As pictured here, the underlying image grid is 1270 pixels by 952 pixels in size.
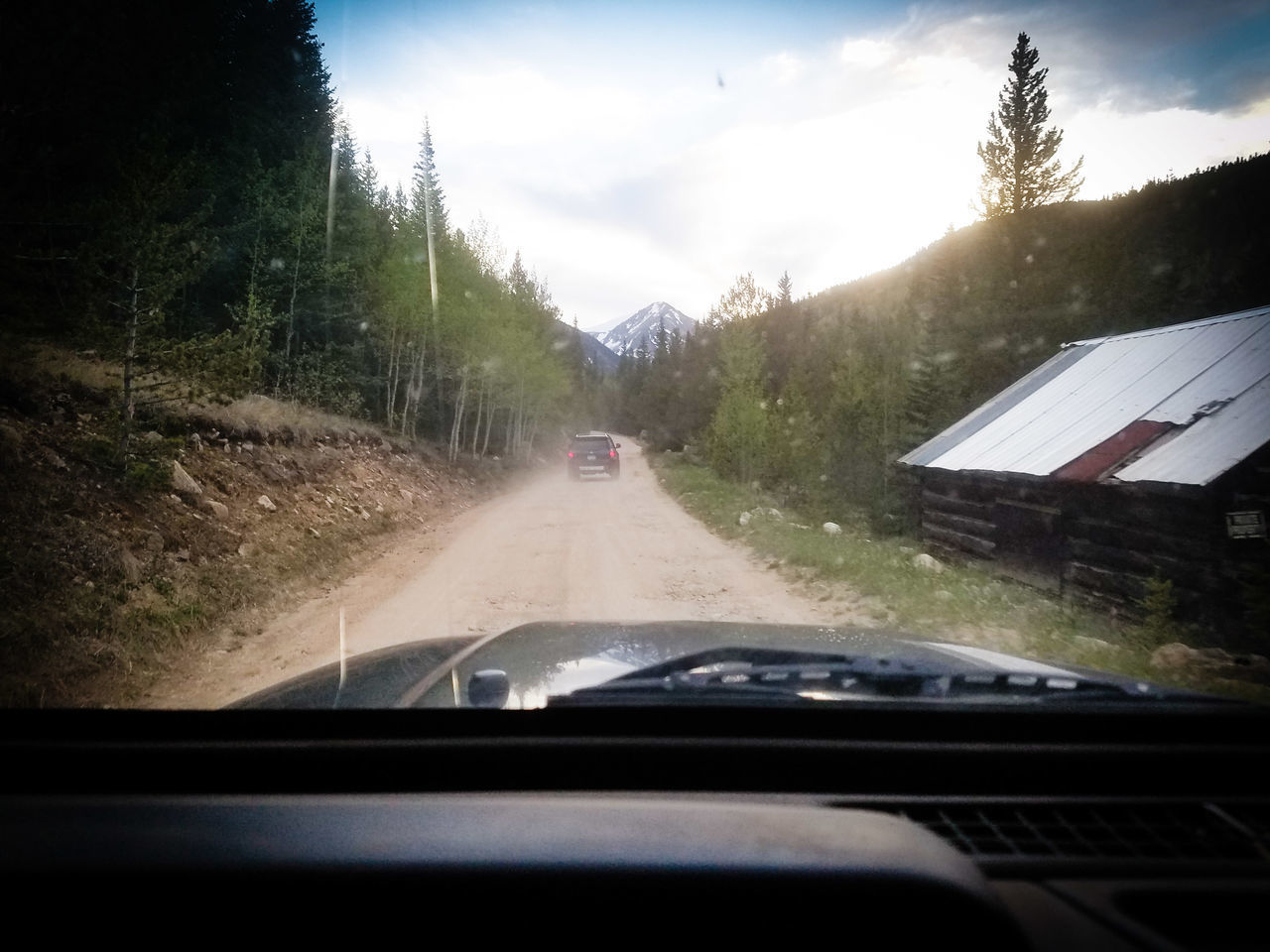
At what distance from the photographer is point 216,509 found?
921 cm

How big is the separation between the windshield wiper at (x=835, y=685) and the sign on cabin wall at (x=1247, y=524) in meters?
6.01

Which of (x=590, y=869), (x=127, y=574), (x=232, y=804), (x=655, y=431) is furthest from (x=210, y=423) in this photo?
(x=655, y=431)

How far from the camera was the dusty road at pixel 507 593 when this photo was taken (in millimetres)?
5750

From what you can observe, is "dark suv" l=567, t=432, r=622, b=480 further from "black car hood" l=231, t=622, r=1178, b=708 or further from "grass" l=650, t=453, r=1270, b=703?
"black car hood" l=231, t=622, r=1178, b=708

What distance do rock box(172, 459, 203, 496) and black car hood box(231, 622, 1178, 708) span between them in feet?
24.4

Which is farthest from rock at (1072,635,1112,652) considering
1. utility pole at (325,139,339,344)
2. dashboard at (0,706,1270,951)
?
utility pole at (325,139,339,344)

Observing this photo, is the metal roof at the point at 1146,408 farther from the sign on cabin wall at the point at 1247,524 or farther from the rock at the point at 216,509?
the rock at the point at 216,509

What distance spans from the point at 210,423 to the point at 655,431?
42677mm

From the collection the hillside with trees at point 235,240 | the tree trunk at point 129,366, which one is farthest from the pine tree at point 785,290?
the tree trunk at point 129,366

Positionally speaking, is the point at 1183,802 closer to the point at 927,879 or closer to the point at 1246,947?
the point at 1246,947

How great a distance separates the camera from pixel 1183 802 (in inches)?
80.2

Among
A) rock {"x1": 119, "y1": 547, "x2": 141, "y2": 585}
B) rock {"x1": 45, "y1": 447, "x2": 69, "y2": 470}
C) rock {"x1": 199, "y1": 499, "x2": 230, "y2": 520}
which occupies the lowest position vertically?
rock {"x1": 119, "y1": 547, "x2": 141, "y2": 585}

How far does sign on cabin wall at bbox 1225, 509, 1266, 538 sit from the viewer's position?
6.78 metres

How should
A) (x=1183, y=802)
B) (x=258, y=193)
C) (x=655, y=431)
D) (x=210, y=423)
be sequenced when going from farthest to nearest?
(x=655, y=431)
(x=258, y=193)
(x=210, y=423)
(x=1183, y=802)
